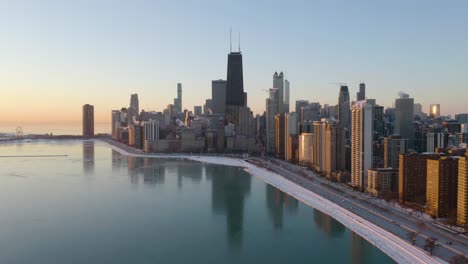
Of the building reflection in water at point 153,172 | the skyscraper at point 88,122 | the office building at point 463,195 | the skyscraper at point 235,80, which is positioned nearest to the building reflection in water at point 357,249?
the office building at point 463,195

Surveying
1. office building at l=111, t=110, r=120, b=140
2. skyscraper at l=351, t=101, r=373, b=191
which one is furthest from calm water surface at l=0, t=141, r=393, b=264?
office building at l=111, t=110, r=120, b=140

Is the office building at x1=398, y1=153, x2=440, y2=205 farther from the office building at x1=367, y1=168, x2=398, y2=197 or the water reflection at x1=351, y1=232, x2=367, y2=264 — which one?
the water reflection at x1=351, y1=232, x2=367, y2=264

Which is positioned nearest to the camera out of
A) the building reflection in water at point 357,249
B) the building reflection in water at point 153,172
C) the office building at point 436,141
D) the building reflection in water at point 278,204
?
the building reflection in water at point 357,249

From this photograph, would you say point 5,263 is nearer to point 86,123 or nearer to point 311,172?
point 311,172

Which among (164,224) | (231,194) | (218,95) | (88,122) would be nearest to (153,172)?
(231,194)

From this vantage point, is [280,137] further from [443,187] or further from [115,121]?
[115,121]

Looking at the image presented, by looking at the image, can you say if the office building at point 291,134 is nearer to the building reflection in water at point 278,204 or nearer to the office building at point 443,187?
the building reflection in water at point 278,204
